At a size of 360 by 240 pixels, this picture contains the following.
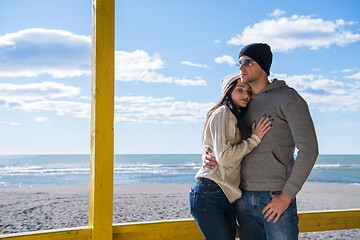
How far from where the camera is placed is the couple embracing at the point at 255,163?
1.79 m

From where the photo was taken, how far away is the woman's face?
6.63 ft

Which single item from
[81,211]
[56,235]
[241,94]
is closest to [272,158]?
[241,94]

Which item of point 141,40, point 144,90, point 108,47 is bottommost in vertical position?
point 108,47

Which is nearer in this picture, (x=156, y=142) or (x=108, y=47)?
(x=108, y=47)

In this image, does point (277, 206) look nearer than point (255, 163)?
Yes

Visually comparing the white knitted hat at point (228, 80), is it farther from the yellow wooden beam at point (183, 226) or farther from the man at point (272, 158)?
the yellow wooden beam at point (183, 226)

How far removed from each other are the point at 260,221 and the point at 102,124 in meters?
0.95

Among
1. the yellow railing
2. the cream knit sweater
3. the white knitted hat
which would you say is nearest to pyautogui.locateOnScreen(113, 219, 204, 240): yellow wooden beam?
the yellow railing

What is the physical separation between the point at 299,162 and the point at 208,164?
45 cm

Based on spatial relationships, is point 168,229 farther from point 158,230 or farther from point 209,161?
point 209,161

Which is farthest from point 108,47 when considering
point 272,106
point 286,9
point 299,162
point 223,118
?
point 286,9

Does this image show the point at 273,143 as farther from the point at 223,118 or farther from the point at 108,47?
the point at 108,47

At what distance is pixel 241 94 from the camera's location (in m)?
2.03

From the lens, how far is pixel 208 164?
6.34 feet
